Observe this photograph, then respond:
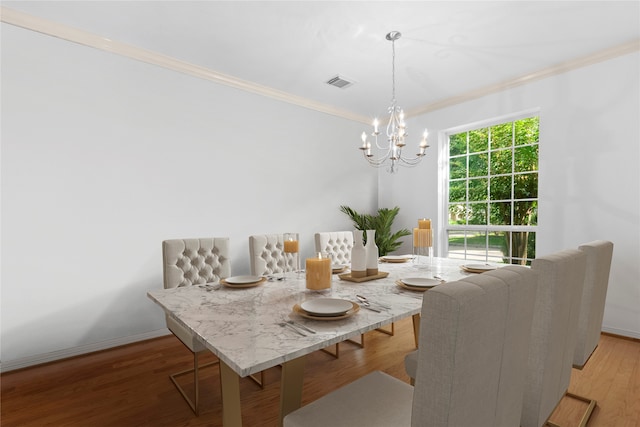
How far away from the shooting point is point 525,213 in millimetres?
3479

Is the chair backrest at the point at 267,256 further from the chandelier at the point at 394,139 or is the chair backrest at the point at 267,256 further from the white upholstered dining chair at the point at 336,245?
the chandelier at the point at 394,139

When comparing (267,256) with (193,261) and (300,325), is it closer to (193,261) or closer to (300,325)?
(193,261)

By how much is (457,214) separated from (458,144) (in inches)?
36.2

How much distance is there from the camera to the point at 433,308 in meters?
0.69

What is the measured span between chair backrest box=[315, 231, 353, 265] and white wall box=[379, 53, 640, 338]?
208 centimetres

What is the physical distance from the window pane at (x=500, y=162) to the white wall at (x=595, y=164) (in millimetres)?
394

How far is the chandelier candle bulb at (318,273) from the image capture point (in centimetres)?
147

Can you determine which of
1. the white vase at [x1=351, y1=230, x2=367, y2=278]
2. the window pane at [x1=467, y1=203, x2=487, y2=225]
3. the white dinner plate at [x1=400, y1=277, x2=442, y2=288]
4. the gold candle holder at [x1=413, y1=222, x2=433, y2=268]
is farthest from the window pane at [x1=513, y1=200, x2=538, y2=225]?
the white vase at [x1=351, y1=230, x2=367, y2=278]

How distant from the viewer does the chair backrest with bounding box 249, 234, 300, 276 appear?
8.07ft

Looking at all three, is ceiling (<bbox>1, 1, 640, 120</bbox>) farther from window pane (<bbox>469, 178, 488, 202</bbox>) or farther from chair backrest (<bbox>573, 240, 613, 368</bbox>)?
chair backrest (<bbox>573, 240, 613, 368</bbox>)

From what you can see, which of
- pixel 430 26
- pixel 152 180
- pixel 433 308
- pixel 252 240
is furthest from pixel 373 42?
pixel 433 308

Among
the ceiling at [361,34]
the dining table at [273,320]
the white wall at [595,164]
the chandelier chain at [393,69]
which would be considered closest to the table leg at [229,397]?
the dining table at [273,320]

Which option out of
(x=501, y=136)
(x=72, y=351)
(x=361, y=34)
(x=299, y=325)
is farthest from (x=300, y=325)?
(x=501, y=136)

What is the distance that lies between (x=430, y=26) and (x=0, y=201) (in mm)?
3432
